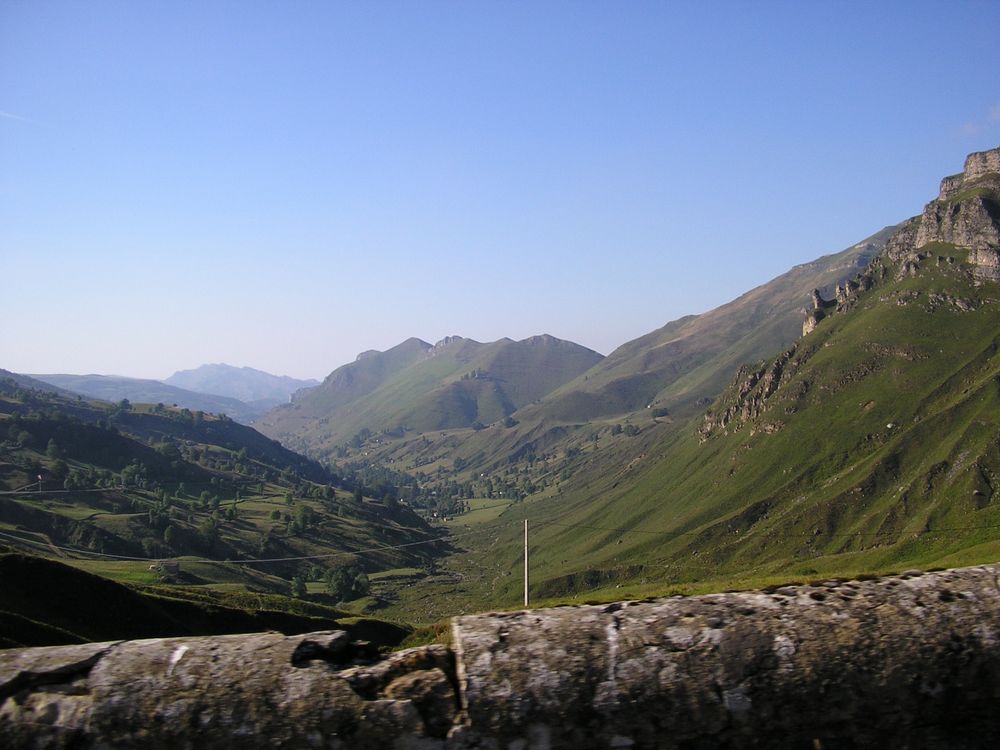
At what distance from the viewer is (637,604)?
8938 millimetres

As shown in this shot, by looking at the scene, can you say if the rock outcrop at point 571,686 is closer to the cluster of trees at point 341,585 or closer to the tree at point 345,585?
the cluster of trees at point 341,585

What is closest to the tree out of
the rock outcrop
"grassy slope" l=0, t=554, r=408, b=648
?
"grassy slope" l=0, t=554, r=408, b=648

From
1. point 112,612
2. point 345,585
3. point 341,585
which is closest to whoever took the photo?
point 112,612

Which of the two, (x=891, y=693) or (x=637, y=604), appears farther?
(x=637, y=604)

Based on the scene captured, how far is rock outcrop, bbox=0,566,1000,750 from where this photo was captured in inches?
304

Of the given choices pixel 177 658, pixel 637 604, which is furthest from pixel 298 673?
pixel 637 604

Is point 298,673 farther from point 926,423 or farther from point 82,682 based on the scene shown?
point 926,423

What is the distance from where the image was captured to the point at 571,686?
25.5 ft

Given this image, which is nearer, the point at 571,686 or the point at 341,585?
the point at 571,686

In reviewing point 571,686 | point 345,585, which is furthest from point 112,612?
point 345,585

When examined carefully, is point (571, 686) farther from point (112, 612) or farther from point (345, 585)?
point (345, 585)

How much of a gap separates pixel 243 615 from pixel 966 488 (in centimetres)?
16022

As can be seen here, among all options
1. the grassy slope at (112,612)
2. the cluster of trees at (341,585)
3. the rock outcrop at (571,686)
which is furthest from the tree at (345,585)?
the rock outcrop at (571,686)

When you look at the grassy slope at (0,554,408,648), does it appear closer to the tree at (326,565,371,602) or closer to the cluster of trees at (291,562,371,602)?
the cluster of trees at (291,562,371,602)
